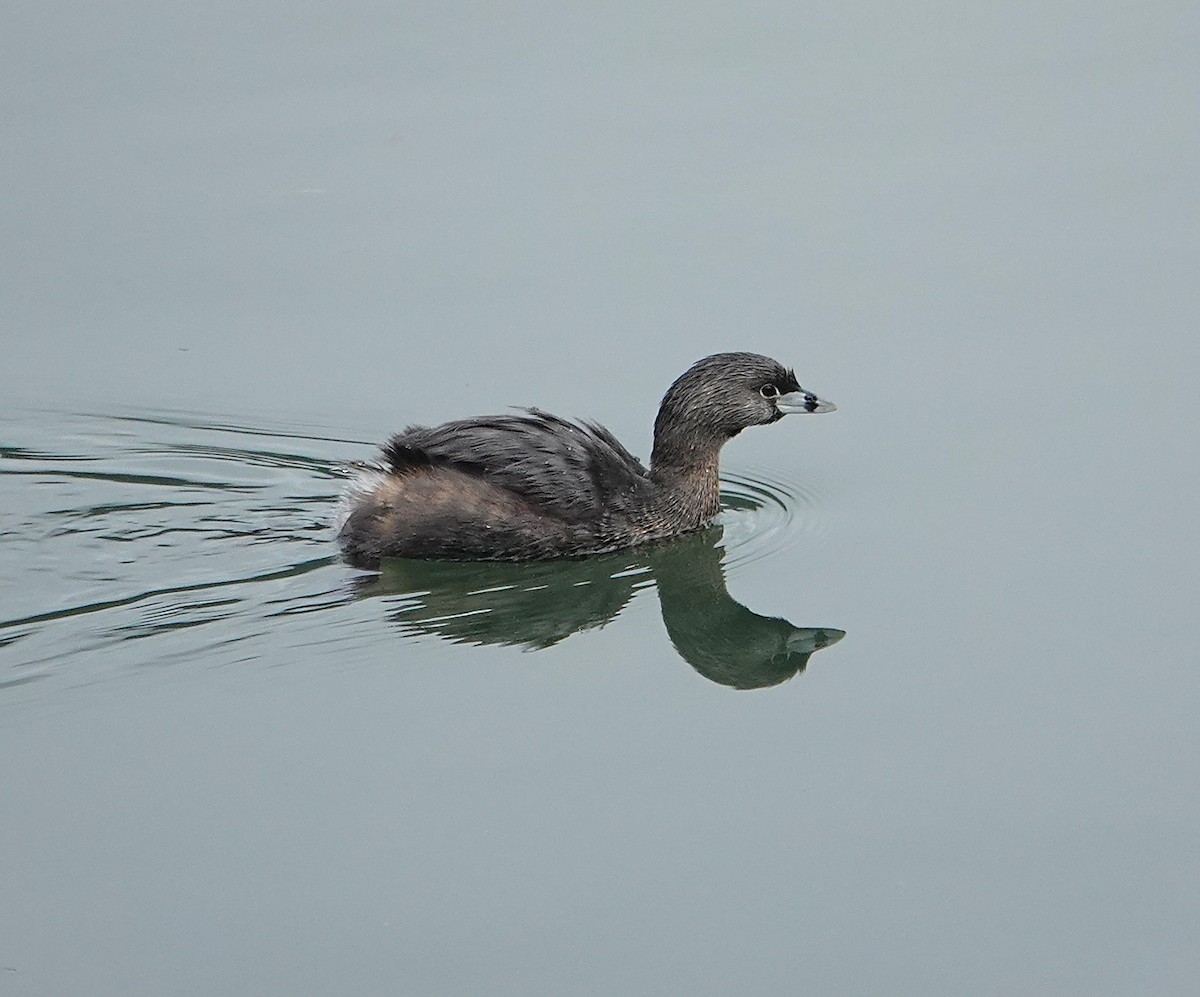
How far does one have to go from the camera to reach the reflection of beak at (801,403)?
8984 mm

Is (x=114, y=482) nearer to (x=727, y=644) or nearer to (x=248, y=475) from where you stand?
(x=248, y=475)

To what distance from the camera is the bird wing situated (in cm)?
832

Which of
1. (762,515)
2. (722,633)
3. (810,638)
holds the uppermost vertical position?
(762,515)

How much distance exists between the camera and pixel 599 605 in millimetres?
8023

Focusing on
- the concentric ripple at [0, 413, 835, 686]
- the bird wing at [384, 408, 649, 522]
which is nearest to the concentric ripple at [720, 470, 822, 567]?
the concentric ripple at [0, 413, 835, 686]

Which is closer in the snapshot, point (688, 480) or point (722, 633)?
point (722, 633)

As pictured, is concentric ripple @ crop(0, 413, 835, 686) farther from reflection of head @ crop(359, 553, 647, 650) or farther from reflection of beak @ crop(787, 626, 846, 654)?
reflection of beak @ crop(787, 626, 846, 654)

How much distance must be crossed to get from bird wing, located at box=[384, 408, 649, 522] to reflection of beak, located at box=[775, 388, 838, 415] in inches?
38.7

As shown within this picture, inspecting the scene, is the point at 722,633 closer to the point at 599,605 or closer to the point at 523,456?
the point at 599,605

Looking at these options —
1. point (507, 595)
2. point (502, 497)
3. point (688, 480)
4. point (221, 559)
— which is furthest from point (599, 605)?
point (221, 559)

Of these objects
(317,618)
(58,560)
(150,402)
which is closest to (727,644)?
(317,618)

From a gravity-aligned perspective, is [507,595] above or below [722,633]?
above

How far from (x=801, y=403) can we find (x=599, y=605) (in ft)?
5.04

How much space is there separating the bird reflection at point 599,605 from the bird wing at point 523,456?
28cm
